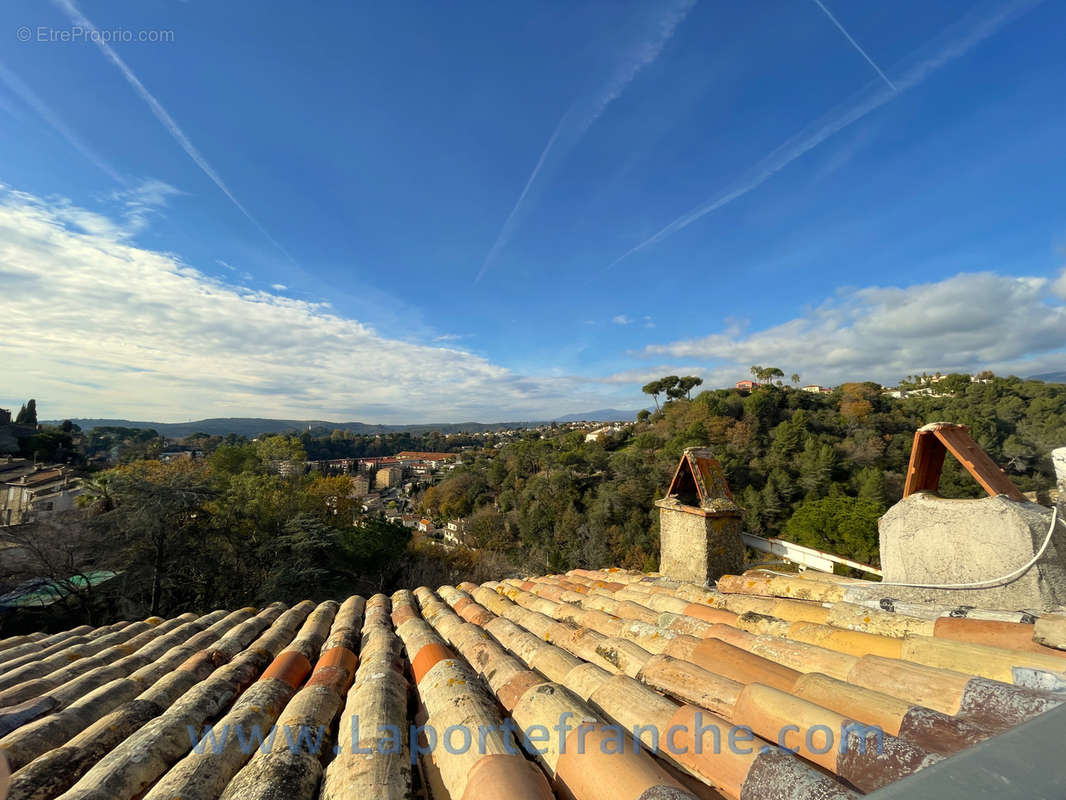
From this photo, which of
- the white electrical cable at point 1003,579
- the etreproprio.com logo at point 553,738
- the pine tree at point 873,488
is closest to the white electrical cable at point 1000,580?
the white electrical cable at point 1003,579

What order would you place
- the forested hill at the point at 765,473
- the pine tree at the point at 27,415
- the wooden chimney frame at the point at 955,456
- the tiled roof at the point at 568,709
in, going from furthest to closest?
1. the pine tree at the point at 27,415
2. the forested hill at the point at 765,473
3. the wooden chimney frame at the point at 955,456
4. the tiled roof at the point at 568,709

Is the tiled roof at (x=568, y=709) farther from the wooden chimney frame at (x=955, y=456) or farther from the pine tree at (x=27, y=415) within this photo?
the pine tree at (x=27, y=415)

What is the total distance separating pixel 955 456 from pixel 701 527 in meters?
2.67

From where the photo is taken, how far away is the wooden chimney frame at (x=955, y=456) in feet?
12.2

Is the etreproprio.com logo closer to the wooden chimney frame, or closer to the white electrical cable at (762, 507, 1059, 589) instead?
the white electrical cable at (762, 507, 1059, 589)

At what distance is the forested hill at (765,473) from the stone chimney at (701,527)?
22007mm

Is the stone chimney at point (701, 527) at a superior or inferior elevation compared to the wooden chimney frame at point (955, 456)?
inferior

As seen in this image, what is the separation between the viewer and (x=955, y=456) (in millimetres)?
3994

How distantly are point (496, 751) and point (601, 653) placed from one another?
1.52 metres

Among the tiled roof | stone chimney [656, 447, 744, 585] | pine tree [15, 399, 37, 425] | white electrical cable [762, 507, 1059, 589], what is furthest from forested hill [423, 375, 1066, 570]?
pine tree [15, 399, 37, 425]

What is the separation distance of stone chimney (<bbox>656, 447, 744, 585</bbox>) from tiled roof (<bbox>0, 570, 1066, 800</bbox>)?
173 centimetres

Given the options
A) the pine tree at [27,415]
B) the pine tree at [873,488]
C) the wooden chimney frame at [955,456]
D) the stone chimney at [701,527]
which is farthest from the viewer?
the pine tree at [27,415]

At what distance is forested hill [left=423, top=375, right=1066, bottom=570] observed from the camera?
92.0ft

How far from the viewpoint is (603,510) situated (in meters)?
32.1
